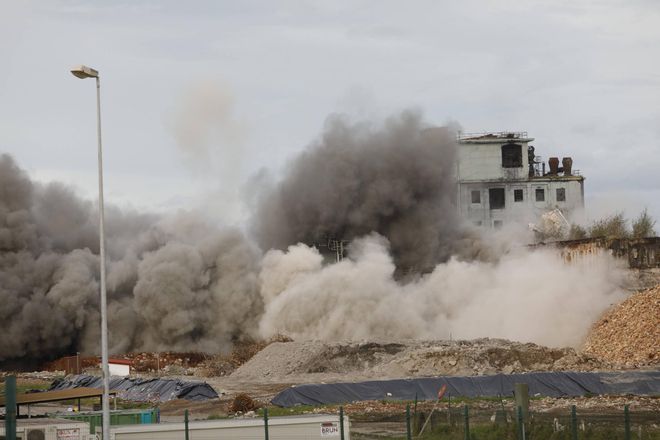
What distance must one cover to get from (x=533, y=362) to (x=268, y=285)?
28.0 m

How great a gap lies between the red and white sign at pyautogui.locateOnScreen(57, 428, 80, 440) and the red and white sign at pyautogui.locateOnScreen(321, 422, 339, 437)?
252 inches

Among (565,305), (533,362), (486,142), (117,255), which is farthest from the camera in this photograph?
(486,142)

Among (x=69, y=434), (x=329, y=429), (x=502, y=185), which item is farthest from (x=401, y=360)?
(x=502, y=185)

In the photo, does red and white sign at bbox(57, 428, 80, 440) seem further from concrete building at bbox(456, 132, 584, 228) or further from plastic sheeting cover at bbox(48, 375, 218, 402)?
concrete building at bbox(456, 132, 584, 228)

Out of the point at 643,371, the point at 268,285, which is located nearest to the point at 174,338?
the point at 268,285

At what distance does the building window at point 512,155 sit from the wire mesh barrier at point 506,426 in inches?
2888

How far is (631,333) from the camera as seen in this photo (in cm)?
6600

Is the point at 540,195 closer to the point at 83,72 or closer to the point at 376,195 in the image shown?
the point at 376,195

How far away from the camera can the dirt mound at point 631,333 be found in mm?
63031

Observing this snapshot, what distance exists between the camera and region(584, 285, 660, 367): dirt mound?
207 feet

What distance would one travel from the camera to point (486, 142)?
114 metres

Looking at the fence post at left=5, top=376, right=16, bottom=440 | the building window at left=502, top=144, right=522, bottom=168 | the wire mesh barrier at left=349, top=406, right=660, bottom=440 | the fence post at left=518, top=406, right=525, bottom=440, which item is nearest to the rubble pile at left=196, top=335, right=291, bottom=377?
the wire mesh barrier at left=349, top=406, right=660, bottom=440

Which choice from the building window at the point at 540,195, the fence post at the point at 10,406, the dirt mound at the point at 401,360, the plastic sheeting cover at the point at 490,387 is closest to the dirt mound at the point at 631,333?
the dirt mound at the point at 401,360

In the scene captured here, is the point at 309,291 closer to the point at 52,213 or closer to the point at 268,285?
the point at 268,285
